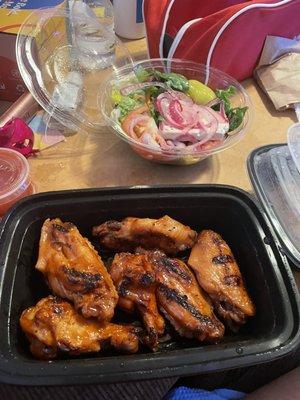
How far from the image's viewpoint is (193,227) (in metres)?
1.07

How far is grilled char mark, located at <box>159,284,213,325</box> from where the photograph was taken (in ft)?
2.81

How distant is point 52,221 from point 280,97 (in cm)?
105

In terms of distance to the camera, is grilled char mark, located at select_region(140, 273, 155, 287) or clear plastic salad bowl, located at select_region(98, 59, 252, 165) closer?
grilled char mark, located at select_region(140, 273, 155, 287)

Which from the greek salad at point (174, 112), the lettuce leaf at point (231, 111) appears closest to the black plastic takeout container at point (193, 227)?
the greek salad at point (174, 112)

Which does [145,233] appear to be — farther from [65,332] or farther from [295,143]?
[295,143]

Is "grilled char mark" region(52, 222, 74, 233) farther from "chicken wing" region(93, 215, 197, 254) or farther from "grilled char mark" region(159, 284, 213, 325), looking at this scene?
"grilled char mark" region(159, 284, 213, 325)

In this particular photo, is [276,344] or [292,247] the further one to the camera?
[292,247]

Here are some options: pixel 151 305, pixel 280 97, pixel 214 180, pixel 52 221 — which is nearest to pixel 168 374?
pixel 151 305

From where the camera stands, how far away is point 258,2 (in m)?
1.42

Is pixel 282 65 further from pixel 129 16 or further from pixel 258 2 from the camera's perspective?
pixel 129 16

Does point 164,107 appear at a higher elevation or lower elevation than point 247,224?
higher

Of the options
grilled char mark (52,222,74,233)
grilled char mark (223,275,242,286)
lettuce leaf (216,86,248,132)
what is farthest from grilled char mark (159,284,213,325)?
lettuce leaf (216,86,248,132)

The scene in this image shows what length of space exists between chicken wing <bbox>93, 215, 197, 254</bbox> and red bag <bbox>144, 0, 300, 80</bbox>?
0.77 metres

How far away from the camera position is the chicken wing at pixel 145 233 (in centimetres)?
97
